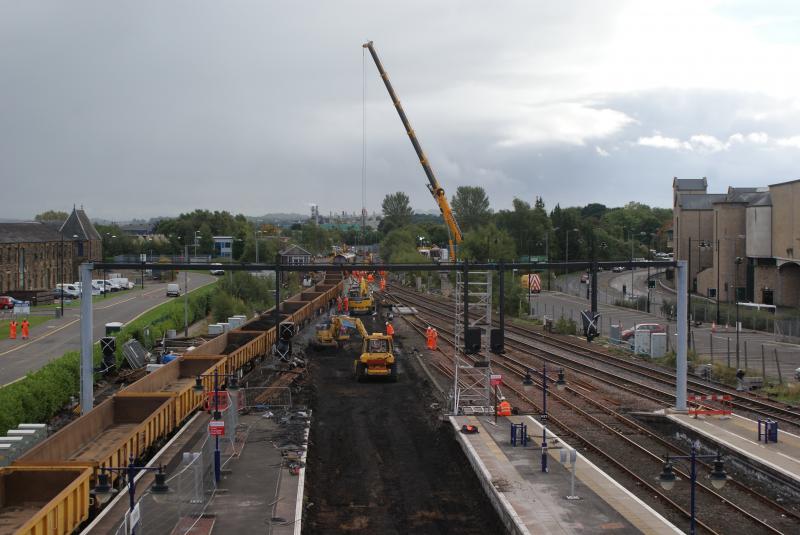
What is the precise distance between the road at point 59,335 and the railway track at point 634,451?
81.7ft

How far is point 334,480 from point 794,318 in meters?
44.2

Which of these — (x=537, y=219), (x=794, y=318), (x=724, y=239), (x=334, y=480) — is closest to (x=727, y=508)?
(x=334, y=480)

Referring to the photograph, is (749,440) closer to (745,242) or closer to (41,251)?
(745,242)

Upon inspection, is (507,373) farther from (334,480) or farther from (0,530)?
(0,530)

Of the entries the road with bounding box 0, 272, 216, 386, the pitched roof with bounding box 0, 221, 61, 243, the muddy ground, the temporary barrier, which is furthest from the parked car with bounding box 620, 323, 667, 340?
the pitched roof with bounding box 0, 221, 61, 243

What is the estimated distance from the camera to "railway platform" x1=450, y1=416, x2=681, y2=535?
17.3 m

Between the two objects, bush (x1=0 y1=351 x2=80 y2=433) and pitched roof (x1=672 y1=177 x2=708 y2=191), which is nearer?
bush (x1=0 y1=351 x2=80 y2=433)

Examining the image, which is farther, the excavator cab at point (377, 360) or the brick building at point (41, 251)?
the brick building at point (41, 251)

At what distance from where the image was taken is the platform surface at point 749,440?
2208 centimetres

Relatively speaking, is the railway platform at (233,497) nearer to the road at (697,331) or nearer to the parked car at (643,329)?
the road at (697,331)

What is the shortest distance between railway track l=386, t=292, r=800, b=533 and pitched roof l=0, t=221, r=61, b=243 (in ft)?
222

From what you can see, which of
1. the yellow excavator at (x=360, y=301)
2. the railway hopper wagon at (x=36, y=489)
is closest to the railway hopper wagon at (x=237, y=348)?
the railway hopper wagon at (x=36, y=489)

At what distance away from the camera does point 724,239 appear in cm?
7894

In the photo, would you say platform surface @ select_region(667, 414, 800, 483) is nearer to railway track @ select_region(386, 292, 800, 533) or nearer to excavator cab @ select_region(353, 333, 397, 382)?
railway track @ select_region(386, 292, 800, 533)
